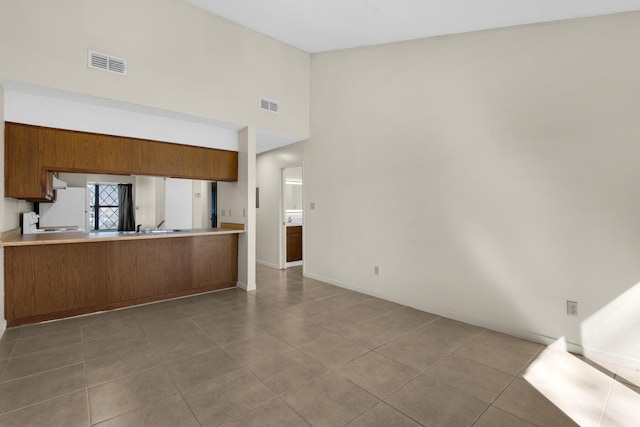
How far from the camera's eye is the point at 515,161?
303 centimetres

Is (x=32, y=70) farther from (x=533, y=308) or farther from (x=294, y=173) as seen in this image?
(x=533, y=308)

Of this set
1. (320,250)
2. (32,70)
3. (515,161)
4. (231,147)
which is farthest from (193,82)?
(515,161)

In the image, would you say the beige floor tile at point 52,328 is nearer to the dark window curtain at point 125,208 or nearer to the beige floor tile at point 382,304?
the dark window curtain at point 125,208

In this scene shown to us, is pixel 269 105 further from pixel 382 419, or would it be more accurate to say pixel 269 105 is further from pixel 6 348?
pixel 382 419

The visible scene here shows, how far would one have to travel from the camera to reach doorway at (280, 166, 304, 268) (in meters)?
6.12

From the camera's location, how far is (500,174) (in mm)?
3135

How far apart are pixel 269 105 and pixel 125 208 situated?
9.27 ft

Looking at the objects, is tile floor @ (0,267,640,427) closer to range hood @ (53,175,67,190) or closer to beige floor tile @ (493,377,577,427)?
beige floor tile @ (493,377,577,427)

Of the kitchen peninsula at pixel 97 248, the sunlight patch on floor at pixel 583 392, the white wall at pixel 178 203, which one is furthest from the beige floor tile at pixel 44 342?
the sunlight patch on floor at pixel 583 392

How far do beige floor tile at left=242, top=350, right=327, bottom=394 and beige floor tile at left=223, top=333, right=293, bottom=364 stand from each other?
0.28 feet

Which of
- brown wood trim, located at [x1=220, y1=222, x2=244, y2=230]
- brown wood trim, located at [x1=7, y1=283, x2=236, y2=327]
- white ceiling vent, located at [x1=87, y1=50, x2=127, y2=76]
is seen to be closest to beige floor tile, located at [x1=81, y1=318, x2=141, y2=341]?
brown wood trim, located at [x1=7, y1=283, x2=236, y2=327]

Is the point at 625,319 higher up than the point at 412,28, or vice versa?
the point at 412,28

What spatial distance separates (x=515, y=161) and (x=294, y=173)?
517 cm

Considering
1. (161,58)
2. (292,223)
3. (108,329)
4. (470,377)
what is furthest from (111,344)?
(292,223)
